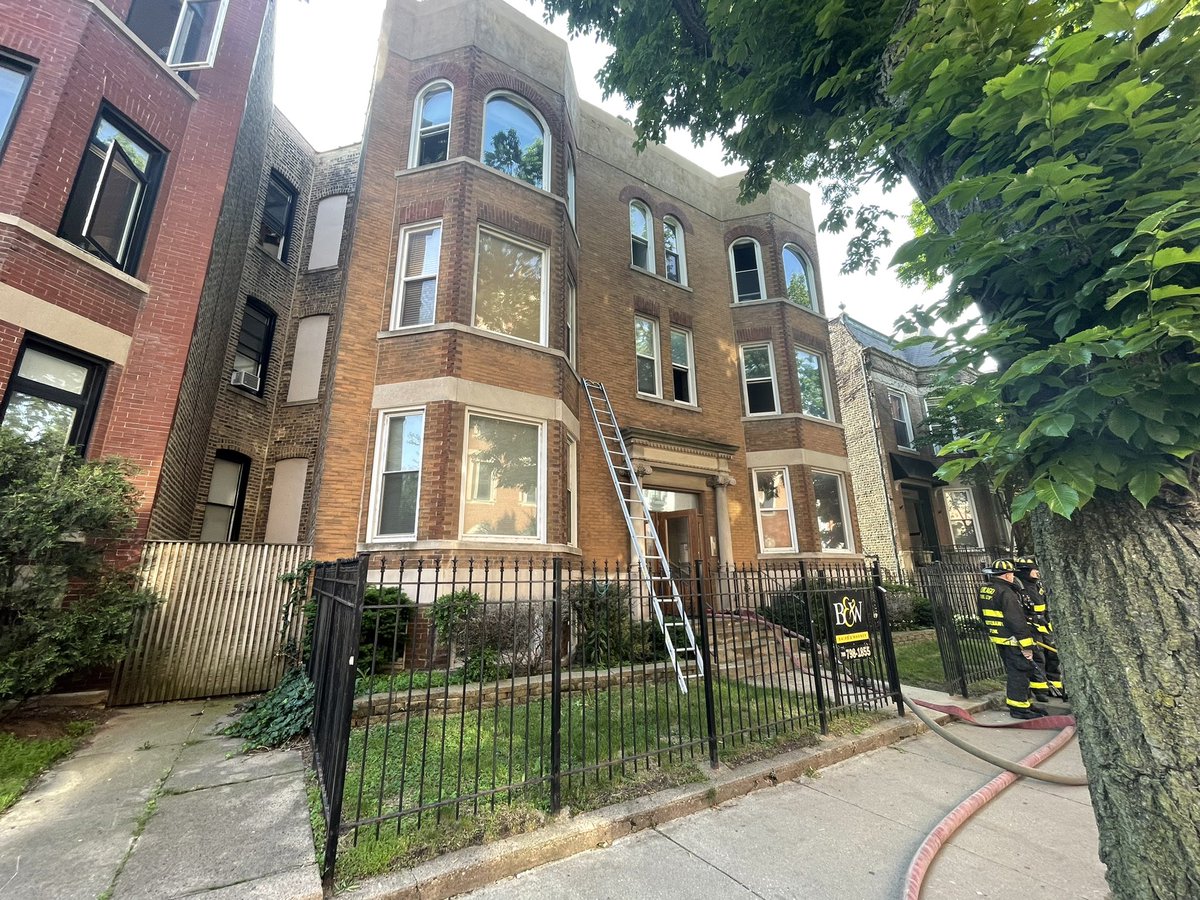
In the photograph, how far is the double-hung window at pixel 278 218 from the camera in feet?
42.9

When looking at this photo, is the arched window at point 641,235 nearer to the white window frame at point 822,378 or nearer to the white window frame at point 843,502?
the white window frame at point 822,378

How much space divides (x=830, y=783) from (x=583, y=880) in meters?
2.66

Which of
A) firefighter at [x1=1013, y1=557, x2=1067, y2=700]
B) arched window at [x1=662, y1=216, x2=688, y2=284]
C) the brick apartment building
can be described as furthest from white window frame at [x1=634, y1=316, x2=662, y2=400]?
the brick apartment building

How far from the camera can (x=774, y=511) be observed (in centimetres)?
1307

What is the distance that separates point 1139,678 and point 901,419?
18737 millimetres

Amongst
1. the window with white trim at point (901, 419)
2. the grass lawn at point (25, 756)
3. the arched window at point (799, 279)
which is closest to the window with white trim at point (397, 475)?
the grass lawn at point (25, 756)

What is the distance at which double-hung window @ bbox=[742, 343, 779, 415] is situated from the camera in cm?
1408

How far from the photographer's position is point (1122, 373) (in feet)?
6.93

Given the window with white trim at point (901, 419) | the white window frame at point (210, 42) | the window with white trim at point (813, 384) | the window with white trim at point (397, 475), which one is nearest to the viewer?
the window with white trim at point (397, 475)

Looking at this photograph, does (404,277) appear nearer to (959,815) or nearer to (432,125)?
(432,125)

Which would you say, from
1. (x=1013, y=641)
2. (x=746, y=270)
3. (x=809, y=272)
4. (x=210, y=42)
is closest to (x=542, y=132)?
(x=210, y=42)

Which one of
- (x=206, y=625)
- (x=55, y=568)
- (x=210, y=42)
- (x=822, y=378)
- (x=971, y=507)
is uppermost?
(x=210, y=42)

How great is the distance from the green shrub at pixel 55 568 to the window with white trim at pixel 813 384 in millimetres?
14399

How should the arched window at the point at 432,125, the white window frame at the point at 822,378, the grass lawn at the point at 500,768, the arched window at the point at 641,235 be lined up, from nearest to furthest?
the grass lawn at the point at 500,768
the arched window at the point at 432,125
the arched window at the point at 641,235
the white window frame at the point at 822,378
